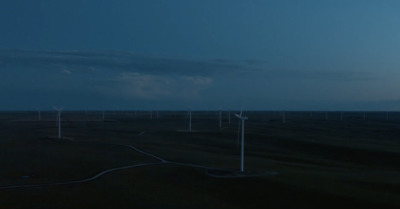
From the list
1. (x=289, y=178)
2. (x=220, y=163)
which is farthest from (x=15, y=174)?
(x=289, y=178)

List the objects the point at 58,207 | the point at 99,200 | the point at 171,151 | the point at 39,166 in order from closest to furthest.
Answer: the point at 58,207 < the point at 99,200 < the point at 39,166 < the point at 171,151

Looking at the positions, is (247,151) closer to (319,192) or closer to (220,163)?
(220,163)

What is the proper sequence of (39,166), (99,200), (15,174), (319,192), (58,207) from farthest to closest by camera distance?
(39,166) → (15,174) → (319,192) → (99,200) → (58,207)

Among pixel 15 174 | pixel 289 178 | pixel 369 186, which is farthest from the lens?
pixel 15 174

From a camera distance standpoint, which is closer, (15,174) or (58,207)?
(58,207)

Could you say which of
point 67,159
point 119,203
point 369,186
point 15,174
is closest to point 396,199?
point 369,186

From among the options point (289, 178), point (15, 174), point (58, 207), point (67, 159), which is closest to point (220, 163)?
point (289, 178)

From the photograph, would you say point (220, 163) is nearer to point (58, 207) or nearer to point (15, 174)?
point (15, 174)

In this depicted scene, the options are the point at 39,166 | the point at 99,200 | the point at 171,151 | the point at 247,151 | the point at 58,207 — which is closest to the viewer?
the point at 58,207

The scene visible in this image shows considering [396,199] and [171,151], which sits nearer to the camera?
[396,199]
